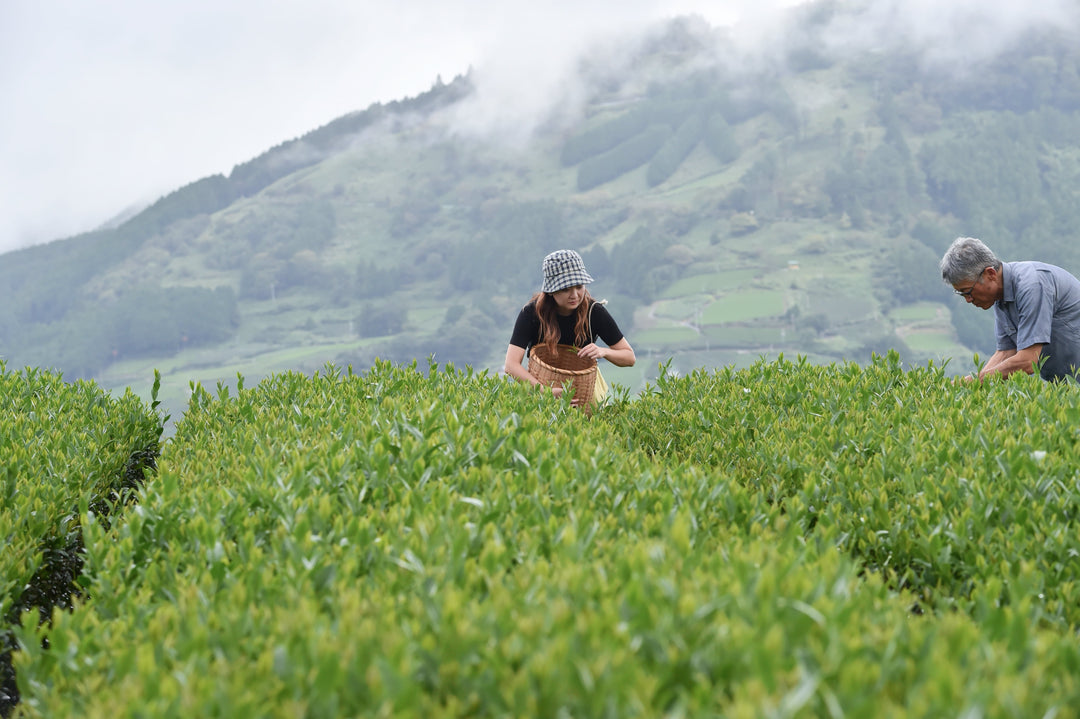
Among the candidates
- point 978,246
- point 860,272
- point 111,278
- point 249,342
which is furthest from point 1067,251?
point 111,278

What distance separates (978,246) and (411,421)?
15.2 ft

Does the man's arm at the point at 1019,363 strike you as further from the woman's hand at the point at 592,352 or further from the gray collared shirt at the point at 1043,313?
the woman's hand at the point at 592,352

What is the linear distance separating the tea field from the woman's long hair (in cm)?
115

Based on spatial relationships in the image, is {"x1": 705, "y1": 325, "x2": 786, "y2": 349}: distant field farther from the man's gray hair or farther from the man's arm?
the man's gray hair

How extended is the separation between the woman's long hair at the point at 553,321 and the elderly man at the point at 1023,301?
9.30 ft

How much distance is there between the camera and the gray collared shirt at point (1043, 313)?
6441mm

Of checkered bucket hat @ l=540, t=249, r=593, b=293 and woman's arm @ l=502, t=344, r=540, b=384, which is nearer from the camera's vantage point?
checkered bucket hat @ l=540, t=249, r=593, b=293

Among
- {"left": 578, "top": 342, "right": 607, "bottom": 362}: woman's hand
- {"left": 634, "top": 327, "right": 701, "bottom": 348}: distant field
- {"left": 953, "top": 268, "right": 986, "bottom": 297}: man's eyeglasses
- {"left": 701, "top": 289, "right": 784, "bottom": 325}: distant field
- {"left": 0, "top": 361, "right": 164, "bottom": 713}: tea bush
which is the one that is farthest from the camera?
{"left": 701, "top": 289, "right": 784, "bottom": 325}: distant field

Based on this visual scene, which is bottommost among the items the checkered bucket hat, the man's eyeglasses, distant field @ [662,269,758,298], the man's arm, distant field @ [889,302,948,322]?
distant field @ [889,302,948,322]

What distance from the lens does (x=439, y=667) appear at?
2178 millimetres

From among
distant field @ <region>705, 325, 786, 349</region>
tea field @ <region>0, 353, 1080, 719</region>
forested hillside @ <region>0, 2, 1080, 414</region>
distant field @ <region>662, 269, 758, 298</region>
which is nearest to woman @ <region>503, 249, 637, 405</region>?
tea field @ <region>0, 353, 1080, 719</region>

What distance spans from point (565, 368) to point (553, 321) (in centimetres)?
42

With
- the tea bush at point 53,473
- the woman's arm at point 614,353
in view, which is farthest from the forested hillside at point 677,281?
the tea bush at point 53,473

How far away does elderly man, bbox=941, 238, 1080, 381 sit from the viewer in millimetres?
6465
